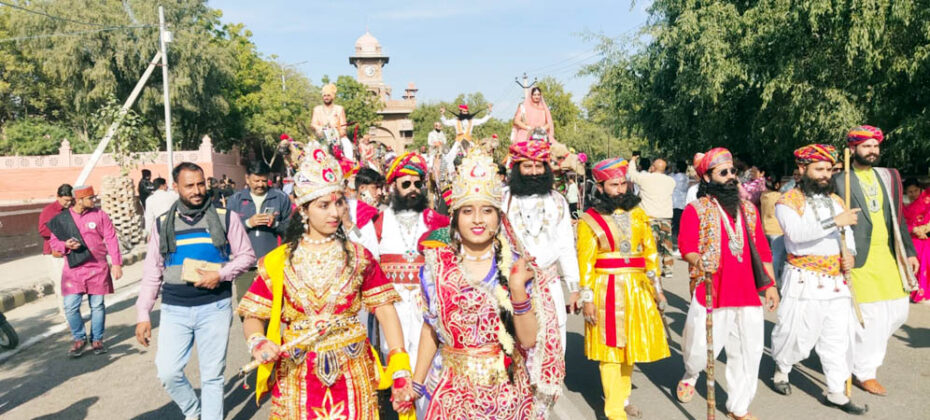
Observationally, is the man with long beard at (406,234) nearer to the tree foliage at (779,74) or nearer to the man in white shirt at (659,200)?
the man in white shirt at (659,200)

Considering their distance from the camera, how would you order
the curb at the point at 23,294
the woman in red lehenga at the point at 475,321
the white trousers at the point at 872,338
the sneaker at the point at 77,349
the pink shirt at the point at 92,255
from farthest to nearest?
the curb at the point at 23,294 → the pink shirt at the point at 92,255 → the sneaker at the point at 77,349 → the white trousers at the point at 872,338 → the woman in red lehenga at the point at 475,321

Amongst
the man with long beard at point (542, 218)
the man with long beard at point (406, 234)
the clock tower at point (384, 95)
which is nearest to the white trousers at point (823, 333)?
the man with long beard at point (542, 218)

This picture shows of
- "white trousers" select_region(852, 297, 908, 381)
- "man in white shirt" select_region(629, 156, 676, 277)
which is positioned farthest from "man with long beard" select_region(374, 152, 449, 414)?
"man in white shirt" select_region(629, 156, 676, 277)

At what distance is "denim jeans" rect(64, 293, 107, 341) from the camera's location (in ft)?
25.8

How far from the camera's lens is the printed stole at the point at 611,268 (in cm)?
516

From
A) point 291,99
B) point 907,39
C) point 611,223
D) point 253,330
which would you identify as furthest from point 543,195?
point 291,99

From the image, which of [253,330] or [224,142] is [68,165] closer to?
[224,142]

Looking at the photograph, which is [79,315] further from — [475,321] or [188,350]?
[475,321]

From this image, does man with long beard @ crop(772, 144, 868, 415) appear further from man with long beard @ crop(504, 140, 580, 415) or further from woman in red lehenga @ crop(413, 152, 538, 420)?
woman in red lehenga @ crop(413, 152, 538, 420)

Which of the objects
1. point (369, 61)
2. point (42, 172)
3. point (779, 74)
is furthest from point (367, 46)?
point (779, 74)

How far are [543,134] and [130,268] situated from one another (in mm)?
11726

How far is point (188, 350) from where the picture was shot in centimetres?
482

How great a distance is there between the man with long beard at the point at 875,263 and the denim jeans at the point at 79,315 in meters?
8.20

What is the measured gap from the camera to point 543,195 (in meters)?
5.61
